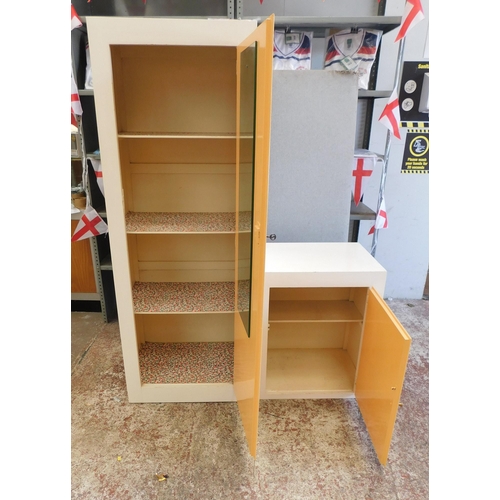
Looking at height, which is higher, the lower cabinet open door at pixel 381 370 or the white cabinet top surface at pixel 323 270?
the white cabinet top surface at pixel 323 270

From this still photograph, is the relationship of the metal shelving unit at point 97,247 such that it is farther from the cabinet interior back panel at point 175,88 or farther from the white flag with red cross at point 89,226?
the cabinet interior back panel at point 175,88

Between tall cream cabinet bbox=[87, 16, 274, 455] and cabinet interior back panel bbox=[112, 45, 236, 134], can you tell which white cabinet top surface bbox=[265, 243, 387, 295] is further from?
cabinet interior back panel bbox=[112, 45, 236, 134]

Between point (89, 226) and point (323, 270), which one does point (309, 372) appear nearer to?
point (323, 270)

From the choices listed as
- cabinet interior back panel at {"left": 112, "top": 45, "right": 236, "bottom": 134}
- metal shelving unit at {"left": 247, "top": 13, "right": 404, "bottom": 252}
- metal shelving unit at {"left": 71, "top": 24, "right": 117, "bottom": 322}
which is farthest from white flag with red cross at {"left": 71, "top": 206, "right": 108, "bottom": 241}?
metal shelving unit at {"left": 247, "top": 13, "right": 404, "bottom": 252}

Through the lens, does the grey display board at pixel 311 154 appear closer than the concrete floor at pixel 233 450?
No

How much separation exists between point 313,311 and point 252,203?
1.00 metres

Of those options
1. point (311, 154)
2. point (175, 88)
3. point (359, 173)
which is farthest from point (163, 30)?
point (359, 173)

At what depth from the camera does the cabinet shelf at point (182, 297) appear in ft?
6.44

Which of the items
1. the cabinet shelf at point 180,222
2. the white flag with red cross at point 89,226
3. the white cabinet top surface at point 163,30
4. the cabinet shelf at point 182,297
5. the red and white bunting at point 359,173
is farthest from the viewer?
the white flag with red cross at point 89,226

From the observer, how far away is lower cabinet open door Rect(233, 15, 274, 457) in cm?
116

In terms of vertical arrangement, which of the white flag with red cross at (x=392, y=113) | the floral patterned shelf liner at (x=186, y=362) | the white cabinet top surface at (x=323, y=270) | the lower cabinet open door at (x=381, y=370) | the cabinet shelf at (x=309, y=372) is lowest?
the cabinet shelf at (x=309, y=372)

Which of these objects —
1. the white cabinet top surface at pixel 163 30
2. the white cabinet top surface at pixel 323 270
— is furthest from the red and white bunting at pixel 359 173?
the white cabinet top surface at pixel 163 30

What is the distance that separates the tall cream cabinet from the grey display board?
31cm

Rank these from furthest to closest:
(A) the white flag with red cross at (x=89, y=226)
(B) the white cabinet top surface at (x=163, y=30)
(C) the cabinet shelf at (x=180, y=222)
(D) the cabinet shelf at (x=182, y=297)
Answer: (A) the white flag with red cross at (x=89, y=226) < (D) the cabinet shelf at (x=182, y=297) < (C) the cabinet shelf at (x=180, y=222) < (B) the white cabinet top surface at (x=163, y=30)
